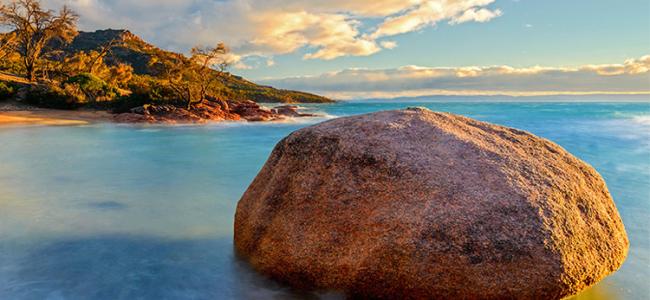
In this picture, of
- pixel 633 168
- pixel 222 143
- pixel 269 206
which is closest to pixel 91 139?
pixel 222 143

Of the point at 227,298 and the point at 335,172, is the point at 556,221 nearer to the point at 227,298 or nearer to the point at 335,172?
the point at 335,172

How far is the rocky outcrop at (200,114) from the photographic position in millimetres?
26964

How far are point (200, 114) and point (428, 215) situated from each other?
28712mm

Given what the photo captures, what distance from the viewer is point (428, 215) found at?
360 centimetres

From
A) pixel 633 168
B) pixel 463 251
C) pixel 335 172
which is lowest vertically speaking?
pixel 633 168

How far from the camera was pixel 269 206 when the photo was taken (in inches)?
181

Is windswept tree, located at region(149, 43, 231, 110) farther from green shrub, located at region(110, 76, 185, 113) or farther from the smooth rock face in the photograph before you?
the smooth rock face

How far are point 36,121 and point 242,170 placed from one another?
53.2 ft

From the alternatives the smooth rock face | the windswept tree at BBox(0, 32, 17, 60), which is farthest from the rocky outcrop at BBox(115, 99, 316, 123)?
the smooth rock face

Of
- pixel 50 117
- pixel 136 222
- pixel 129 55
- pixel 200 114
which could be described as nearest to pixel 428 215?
pixel 136 222

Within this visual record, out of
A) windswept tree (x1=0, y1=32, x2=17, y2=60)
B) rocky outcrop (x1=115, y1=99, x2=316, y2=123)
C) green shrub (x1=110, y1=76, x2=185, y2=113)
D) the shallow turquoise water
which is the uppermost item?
windswept tree (x1=0, y1=32, x2=17, y2=60)

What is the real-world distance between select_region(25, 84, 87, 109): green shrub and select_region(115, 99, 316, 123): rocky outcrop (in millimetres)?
4180

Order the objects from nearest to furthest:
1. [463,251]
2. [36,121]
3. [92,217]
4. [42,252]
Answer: [463,251]
[42,252]
[92,217]
[36,121]

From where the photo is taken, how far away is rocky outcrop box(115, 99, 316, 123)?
→ 27.0 m
